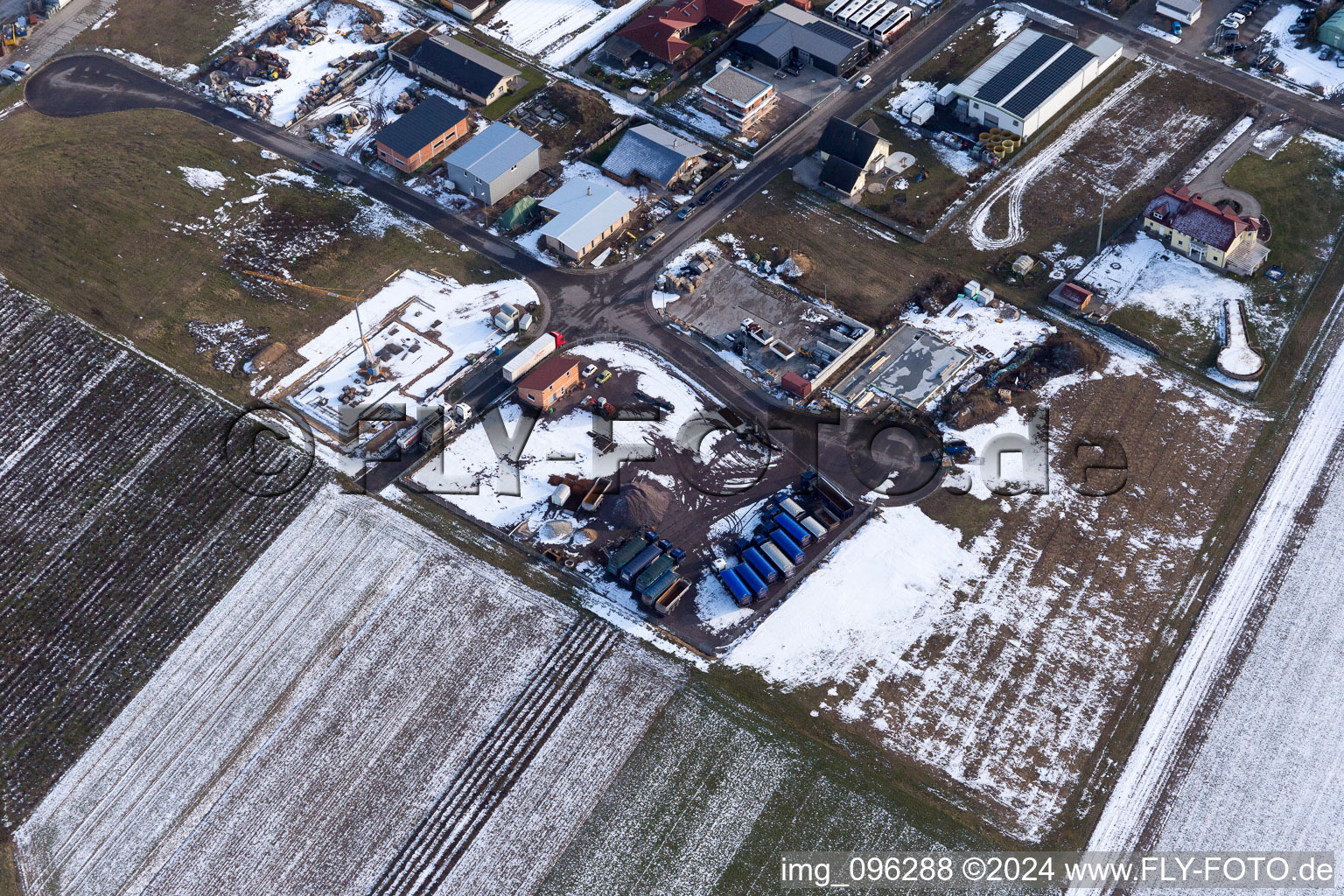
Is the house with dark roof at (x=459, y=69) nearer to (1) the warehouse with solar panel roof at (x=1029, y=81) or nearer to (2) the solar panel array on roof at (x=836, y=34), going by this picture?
(2) the solar panel array on roof at (x=836, y=34)

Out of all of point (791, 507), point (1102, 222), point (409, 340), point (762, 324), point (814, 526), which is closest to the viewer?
point (814, 526)

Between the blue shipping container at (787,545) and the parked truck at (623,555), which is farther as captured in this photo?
the blue shipping container at (787,545)

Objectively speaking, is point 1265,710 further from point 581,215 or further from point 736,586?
point 581,215

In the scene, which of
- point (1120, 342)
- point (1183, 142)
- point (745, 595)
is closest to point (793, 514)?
point (745, 595)

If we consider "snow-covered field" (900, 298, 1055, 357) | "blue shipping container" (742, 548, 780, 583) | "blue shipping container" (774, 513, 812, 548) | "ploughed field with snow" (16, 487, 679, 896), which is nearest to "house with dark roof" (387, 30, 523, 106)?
"snow-covered field" (900, 298, 1055, 357)

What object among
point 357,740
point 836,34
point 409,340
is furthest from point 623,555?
point 836,34

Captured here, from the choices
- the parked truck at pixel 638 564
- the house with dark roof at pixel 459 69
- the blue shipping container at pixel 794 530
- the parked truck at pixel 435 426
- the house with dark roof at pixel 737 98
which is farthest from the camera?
the house with dark roof at pixel 459 69

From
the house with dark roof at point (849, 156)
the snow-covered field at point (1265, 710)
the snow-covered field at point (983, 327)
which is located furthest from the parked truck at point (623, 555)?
the house with dark roof at point (849, 156)
